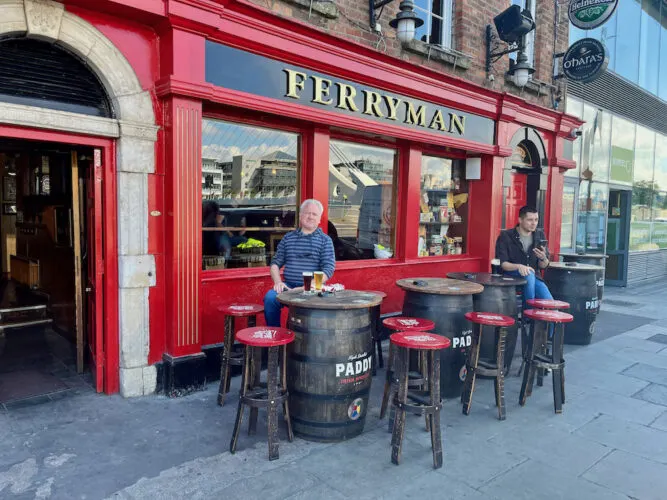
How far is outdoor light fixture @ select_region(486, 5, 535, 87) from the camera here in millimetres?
7207

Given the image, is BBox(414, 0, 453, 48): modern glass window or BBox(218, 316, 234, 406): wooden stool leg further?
BBox(414, 0, 453, 48): modern glass window

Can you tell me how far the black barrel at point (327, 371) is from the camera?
135 inches

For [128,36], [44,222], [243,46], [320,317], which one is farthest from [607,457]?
[44,222]

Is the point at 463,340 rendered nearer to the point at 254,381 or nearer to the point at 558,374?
the point at 558,374

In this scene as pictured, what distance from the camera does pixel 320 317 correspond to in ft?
11.3

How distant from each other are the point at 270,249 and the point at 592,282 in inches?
173

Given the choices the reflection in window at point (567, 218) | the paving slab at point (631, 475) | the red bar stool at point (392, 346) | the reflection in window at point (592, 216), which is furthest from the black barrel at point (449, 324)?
the reflection in window at point (592, 216)

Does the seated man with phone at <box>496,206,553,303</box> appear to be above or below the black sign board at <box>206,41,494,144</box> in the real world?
below

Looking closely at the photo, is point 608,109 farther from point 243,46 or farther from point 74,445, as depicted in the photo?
point 74,445

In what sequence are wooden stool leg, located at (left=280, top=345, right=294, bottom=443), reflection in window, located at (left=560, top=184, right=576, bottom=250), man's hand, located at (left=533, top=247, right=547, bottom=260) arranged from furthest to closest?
1. reflection in window, located at (left=560, top=184, right=576, bottom=250)
2. man's hand, located at (left=533, top=247, right=547, bottom=260)
3. wooden stool leg, located at (left=280, top=345, right=294, bottom=443)

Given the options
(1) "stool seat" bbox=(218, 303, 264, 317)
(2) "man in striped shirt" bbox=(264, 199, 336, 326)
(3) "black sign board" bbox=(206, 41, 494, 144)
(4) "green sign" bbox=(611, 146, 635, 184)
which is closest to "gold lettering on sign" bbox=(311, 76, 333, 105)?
(3) "black sign board" bbox=(206, 41, 494, 144)

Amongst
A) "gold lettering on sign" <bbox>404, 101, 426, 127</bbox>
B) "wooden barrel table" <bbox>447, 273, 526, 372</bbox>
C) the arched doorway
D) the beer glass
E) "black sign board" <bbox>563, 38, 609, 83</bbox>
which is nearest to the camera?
the beer glass

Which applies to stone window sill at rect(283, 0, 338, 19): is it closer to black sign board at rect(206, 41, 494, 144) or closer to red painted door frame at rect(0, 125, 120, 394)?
black sign board at rect(206, 41, 494, 144)

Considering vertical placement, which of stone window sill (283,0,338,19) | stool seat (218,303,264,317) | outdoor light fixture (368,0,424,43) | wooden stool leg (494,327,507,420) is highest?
outdoor light fixture (368,0,424,43)
